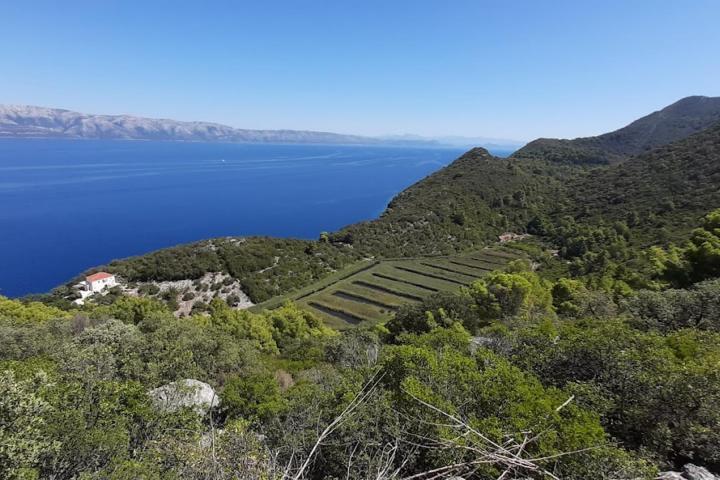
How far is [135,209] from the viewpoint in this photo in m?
113

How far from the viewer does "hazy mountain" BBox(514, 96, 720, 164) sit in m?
145

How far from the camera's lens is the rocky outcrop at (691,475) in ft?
27.0

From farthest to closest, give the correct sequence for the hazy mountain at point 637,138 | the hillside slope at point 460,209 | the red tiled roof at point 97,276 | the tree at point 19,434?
the hazy mountain at point 637,138, the hillside slope at point 460,209, the red tiled roof at point 97,276, the tree at point 19,434

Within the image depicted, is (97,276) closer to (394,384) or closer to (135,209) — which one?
(394,384)

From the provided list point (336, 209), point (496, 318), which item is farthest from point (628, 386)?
point (336, 209)

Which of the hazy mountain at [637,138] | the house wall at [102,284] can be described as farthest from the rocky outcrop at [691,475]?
the hazy mountain at [637,138]

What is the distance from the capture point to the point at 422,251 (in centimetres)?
7419

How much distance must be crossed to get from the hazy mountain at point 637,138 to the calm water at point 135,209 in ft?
208

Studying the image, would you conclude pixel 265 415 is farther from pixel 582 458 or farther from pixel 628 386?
pixel 628 386

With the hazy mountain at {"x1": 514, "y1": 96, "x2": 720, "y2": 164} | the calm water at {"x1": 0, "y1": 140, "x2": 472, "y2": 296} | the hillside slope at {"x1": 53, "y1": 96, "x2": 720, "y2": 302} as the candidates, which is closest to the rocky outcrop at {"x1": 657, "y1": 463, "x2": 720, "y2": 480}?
the hillside slope at {"x1": 53, "y1": 96, "x2": 720, "y2": 302}

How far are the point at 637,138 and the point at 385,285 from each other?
546 ft

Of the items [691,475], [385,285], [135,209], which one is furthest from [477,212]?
[135,209]

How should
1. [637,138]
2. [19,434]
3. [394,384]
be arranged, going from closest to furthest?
[19,434] → [394,384] → [637,138]

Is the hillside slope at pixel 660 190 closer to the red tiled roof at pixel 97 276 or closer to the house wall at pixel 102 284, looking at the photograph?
the house wall at pixel 102 284
